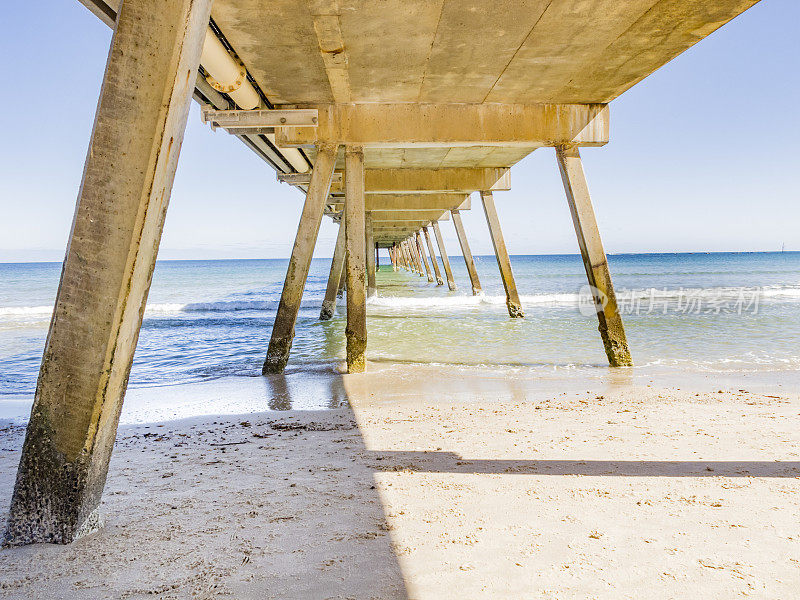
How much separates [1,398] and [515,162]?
8.67 m

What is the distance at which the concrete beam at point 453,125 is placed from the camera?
6.44m

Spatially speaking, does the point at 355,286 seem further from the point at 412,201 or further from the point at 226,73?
the point at 412,201

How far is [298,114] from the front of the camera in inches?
248

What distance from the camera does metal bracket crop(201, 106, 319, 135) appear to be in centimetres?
605

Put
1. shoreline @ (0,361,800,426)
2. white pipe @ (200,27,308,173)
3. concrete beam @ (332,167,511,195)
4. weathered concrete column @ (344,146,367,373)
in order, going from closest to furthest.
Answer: white pipe @ (200,27,308,173), shoreline @ (0,361,800,426), weathered concrete column @ (344,146,367,373), concrete beam @ (332,167,511,195)

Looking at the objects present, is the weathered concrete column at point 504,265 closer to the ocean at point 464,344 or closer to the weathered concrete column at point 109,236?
the ocean at point 464,344

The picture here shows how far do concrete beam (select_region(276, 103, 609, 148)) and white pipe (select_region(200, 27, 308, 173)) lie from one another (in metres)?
0.76

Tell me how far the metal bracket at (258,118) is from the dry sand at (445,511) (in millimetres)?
3553

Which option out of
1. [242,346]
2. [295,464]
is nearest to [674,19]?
[295,464]

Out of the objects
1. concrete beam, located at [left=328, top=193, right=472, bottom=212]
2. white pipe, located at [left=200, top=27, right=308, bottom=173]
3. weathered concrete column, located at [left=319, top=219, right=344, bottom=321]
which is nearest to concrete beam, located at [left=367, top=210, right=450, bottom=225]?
concrete beam, located at [left=328, top=193, right=472, bottom=212]

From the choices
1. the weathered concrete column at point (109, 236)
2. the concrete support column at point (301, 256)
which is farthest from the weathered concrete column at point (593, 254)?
the weathered concrete column at point (109, 236)

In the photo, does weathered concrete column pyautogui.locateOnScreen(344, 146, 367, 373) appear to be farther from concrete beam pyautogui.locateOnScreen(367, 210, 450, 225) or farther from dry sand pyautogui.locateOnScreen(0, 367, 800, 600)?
concrete beam pyautogui.locateOnScreen(367, 210, 450, 225)

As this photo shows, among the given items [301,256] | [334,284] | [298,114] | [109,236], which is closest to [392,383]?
[301,256]

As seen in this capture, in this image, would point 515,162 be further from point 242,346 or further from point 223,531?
point 223,531
